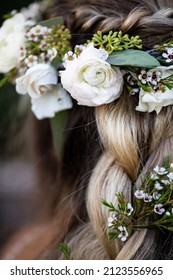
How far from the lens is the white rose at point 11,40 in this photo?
121 centimetres

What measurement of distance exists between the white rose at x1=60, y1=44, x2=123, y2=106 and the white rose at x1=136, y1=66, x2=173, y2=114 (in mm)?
56

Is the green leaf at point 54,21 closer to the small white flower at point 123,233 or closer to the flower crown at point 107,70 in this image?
the flower crown at point 107,70

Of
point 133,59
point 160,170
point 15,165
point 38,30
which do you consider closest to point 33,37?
point 38,30

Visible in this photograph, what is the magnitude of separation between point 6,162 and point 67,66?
0.70 m

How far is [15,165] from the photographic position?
168 cm

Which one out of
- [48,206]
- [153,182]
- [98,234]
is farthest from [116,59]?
[48,206]

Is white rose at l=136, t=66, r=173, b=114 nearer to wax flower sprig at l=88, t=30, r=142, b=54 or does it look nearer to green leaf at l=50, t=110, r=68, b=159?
wax flower sprig at l=88, t=30, r=142, b=54

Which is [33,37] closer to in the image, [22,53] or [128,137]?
[22,53]

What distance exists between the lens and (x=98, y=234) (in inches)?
44.2

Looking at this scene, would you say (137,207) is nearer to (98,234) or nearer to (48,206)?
(98,234)

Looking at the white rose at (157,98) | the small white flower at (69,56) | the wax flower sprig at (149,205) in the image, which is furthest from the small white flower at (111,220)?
the small white flower at (69,56)

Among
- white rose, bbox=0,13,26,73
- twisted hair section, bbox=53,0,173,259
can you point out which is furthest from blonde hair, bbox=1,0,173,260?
white rose, bbox=0,13,26,73

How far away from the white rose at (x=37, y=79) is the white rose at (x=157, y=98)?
230 mm

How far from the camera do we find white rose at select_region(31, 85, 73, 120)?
1.18 m
